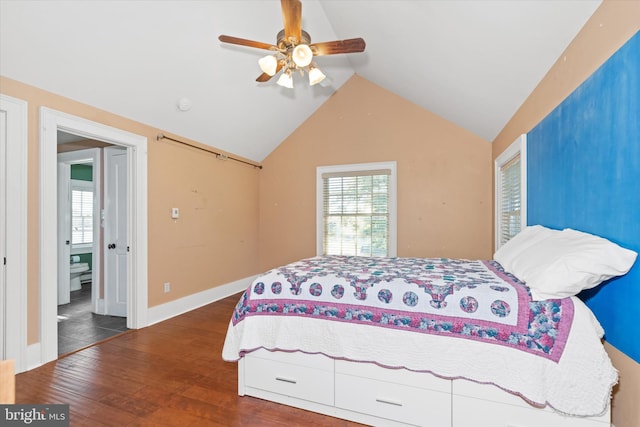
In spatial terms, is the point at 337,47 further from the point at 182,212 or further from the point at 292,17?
the point at 182,212

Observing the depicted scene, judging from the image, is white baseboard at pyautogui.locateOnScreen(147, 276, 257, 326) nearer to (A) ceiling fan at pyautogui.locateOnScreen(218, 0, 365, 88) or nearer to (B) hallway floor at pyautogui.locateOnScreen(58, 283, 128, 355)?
(B) hallway floor at pyautogui.locateOnScreen(58, 283, 128, 355)

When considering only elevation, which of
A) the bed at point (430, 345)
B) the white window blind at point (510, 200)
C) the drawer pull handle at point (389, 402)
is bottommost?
the drawer pull handle at point (389, 402)

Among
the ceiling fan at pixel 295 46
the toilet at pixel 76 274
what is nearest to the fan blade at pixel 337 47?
the ceiling fan at pixel 295 46

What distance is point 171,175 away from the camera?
3.78 m

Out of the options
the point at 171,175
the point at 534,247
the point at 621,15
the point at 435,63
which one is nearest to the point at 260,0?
the point at 435,63

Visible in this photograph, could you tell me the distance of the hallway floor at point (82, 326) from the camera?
2.99 m

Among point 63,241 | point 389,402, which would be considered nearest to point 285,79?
point 389,402

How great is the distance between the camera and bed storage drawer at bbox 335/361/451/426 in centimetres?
166

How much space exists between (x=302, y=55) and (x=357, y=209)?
2919 mm

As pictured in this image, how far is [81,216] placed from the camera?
597 centimetres

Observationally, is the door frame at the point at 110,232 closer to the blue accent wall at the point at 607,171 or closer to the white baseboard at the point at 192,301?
the white baseboard at the point at 192,301

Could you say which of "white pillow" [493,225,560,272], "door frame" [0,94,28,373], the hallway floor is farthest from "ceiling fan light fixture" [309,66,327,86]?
the hallway floor

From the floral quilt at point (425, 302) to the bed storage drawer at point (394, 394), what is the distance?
270 mm

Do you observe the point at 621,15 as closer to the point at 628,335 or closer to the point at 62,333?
the point at 628,335
